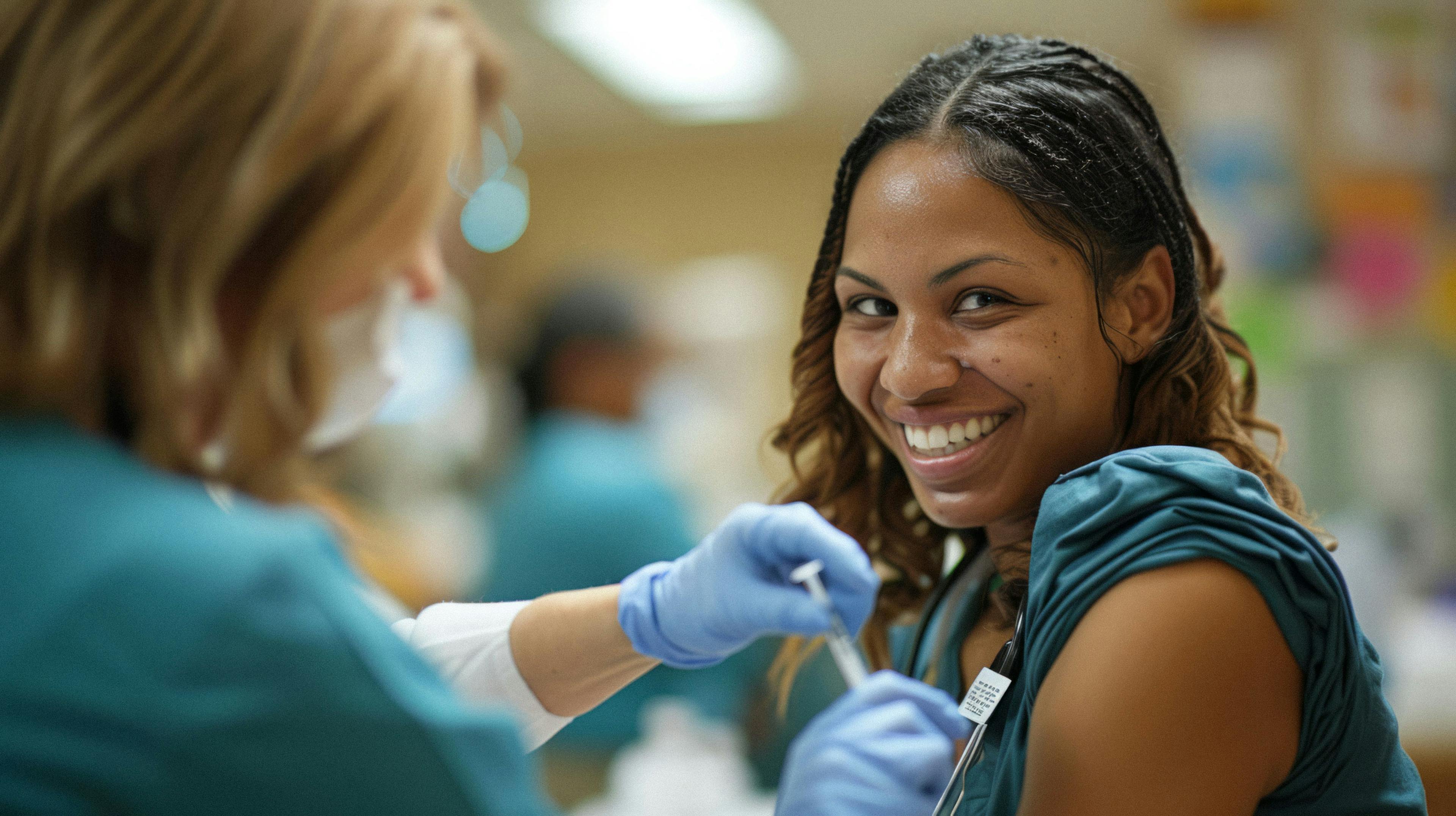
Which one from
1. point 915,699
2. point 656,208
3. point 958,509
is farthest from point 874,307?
point 656,208

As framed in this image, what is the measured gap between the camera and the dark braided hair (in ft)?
3.03

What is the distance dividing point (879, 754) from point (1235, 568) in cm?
29

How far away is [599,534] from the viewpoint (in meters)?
2.46

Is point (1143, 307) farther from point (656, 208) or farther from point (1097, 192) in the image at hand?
point (656, 208)

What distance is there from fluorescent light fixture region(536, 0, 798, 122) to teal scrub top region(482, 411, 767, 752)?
2.23m

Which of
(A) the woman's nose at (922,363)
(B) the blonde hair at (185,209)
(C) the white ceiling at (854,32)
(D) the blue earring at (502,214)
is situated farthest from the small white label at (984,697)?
(C) the white ceiling at (854,32)

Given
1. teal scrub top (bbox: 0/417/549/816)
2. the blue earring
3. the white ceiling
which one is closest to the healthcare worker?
teal scrub top (bbox: 0/417/549/816)

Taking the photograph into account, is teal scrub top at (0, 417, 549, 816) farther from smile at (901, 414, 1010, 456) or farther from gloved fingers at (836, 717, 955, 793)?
smile at (901, 414, 1010, 456)

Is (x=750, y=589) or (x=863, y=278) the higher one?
(x=863, y=278)

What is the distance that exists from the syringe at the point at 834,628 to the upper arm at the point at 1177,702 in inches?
7.7

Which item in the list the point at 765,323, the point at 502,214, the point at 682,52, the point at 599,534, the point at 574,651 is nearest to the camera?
the point at 574,651

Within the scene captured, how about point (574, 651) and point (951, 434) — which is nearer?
point (951, 434)

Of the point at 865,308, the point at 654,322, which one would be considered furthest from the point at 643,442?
the point at 865,308

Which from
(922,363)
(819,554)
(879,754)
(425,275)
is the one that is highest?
(425,275)
